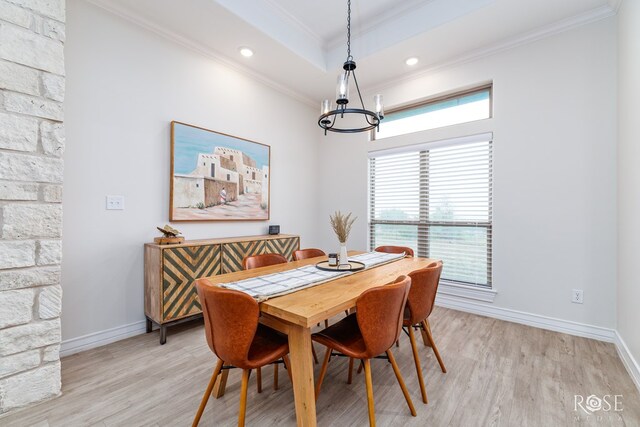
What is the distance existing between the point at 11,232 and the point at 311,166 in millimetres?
3514

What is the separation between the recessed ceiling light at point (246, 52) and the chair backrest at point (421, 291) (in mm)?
2950

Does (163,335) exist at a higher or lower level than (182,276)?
lower

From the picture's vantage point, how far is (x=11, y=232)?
162cm

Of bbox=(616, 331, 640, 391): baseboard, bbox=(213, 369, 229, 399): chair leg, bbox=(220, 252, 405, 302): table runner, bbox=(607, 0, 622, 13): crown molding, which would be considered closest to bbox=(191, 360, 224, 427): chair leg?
bbox=(213, 369, 229, 399): chair leg

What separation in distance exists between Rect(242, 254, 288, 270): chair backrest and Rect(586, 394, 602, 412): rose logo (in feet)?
7.15

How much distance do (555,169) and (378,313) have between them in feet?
8.66

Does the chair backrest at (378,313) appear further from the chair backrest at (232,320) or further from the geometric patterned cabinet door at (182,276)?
the geometric patterned cabinet door at (182,276)

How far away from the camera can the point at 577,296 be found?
267 cm

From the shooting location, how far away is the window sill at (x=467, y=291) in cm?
315

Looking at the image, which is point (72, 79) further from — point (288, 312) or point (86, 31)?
point (288, 312)

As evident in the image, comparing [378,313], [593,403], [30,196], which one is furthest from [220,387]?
[593,403]

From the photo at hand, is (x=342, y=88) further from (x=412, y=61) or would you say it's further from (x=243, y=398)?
(x=243, y=398)

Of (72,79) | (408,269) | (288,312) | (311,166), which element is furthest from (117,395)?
(311,166)

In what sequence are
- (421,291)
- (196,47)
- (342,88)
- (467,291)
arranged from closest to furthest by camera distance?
(421,291)
(342,88)
(196,47)
(467,291)
